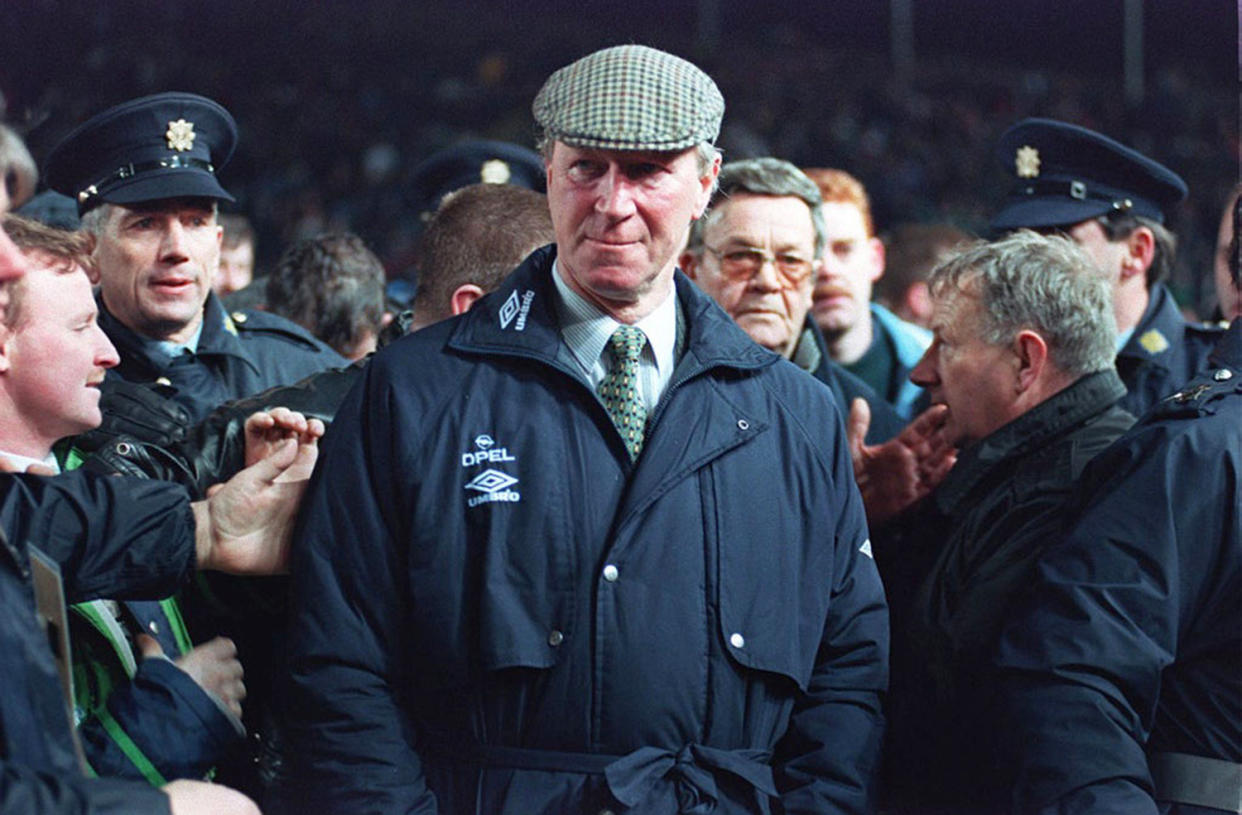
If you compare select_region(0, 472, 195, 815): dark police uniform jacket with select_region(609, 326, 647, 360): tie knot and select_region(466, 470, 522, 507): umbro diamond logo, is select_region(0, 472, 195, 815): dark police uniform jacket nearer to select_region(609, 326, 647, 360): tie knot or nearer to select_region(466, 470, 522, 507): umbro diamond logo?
select_region(466, 470, 522, 507): umbro diamond logo

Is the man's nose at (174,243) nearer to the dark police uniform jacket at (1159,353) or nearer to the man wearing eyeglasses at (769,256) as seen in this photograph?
the man wearing eyeglasses at (769,256)

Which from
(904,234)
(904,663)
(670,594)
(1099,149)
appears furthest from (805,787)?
(904,234)

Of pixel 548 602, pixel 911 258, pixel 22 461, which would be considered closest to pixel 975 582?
pixel 548 602

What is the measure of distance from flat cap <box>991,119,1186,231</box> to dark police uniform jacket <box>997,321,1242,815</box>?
1.78m

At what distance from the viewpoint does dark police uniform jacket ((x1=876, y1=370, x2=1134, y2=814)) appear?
3.08m

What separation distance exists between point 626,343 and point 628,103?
39cm

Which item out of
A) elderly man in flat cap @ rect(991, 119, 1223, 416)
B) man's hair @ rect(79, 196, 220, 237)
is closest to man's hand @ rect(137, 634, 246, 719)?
man's hair @ rect(79, 196, 220, 237)

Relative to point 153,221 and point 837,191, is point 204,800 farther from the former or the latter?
point 837,191

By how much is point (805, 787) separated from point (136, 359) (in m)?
2.08

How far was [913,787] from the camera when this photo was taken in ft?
11.0

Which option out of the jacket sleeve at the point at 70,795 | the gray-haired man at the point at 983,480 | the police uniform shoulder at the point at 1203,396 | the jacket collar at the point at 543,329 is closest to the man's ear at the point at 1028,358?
the gray-haired man at the point at 983,480

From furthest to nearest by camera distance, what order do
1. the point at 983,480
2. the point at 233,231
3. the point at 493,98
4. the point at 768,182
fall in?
the point at 493,98 → the point at 233,231 → the point at 768,182 → the point at 983,480

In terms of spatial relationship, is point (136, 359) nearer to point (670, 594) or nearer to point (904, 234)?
point (670, 594)

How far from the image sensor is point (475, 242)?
3.32m
